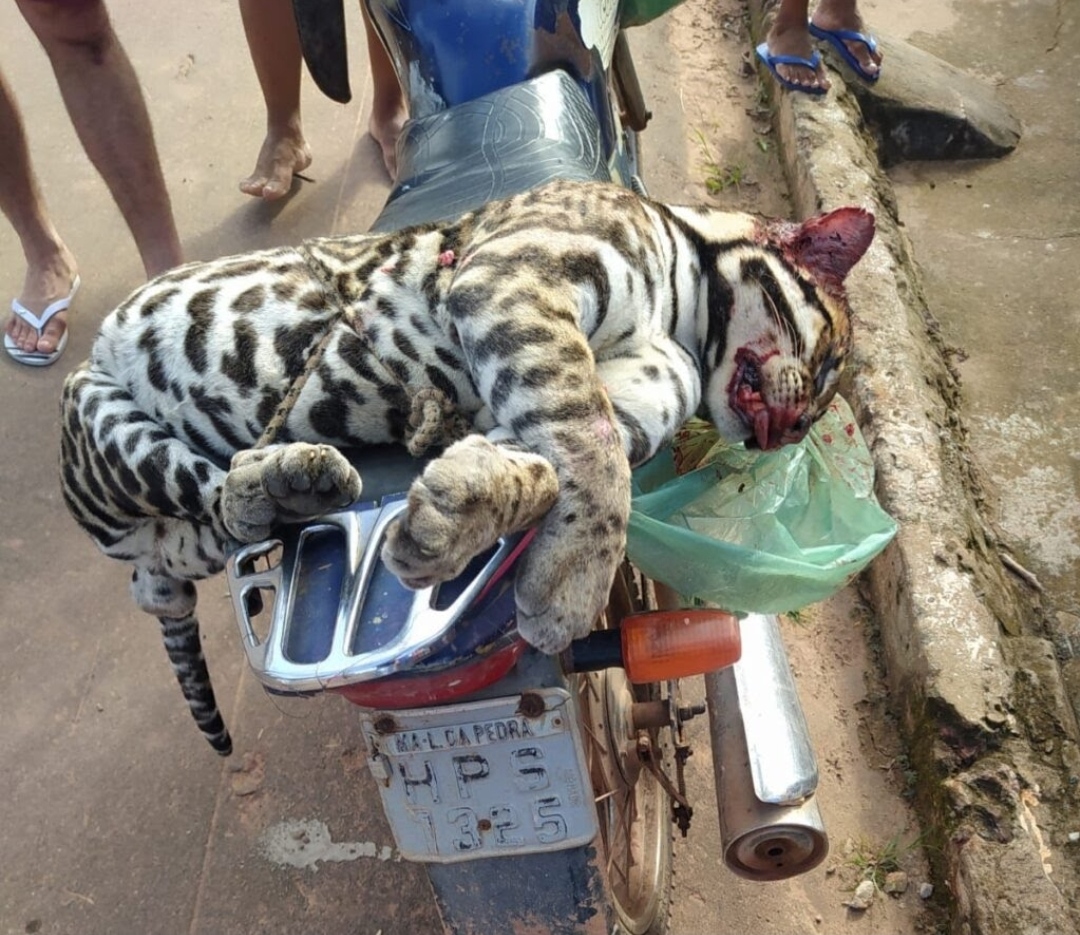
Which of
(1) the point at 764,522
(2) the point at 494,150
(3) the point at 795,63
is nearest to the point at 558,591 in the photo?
(1) the point at 764,522

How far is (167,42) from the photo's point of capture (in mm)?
5090

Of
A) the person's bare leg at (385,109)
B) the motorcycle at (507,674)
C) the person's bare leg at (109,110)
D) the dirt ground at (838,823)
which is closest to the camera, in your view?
the motorcycle at (507,674)

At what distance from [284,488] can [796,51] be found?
12.6 feet

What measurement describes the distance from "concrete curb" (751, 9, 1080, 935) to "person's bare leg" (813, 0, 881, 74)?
1.40 m

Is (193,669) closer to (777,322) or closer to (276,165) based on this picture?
(777,322)

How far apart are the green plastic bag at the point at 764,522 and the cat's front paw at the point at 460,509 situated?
0.32 metres

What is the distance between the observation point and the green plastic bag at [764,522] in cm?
173

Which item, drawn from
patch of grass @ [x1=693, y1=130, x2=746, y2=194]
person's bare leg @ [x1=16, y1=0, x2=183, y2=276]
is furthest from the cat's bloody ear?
patch of grass @ [x1=693, y1=130, x2=746, y2=194]

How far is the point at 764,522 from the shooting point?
185 centimetres

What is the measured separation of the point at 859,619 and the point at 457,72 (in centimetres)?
182

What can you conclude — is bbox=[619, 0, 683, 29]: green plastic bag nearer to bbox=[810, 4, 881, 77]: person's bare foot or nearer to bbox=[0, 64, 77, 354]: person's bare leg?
bbox=[810, 4, 881, 77]: person's bare foot

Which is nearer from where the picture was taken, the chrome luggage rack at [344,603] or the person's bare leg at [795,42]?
the chrome luggage rack at [344,603]

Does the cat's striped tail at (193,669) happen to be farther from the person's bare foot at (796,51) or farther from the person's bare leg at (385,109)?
the person's bare foot at (796,51)

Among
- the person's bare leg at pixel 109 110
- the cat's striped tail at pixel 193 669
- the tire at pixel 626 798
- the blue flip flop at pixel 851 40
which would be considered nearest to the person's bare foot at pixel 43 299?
the person's bare leg at pixel 109 110
